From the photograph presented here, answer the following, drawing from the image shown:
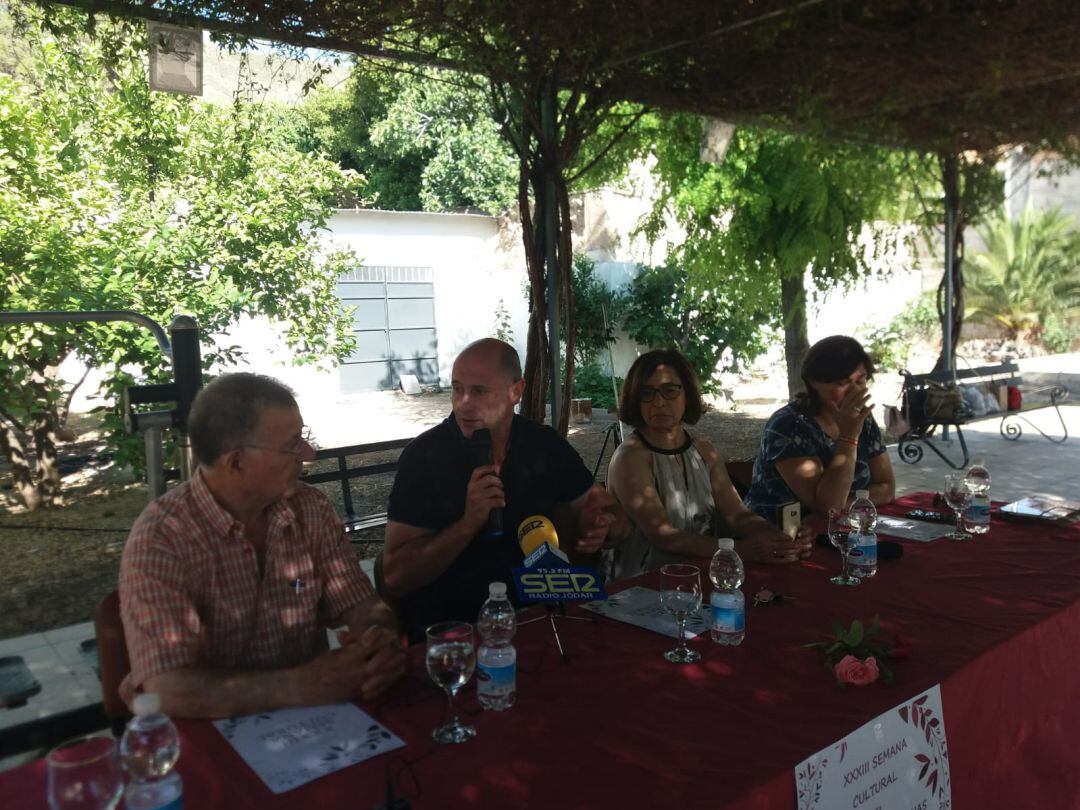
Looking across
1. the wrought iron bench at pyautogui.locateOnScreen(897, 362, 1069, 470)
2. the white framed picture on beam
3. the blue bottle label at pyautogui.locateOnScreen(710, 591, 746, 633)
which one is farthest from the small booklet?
the wrought iron bench at pyautogui.locateOnScreen(897, 362, 1069, 470)

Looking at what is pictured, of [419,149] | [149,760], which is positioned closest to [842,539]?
[149,760]

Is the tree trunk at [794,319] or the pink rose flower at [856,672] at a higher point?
the tree trunk at [794,319]

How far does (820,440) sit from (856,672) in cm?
178

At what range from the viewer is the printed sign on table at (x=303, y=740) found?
1.44m

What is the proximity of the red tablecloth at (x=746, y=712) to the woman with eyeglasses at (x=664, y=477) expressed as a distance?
18.5 inches

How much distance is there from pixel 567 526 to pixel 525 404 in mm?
1637

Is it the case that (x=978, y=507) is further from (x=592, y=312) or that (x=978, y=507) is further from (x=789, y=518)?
(x=592, y=312)

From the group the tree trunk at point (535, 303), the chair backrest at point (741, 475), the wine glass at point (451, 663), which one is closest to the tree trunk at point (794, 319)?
the tree trunk at point (535, 303)

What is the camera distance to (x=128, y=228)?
662 centimetres

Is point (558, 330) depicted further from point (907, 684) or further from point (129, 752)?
point (129, 752)

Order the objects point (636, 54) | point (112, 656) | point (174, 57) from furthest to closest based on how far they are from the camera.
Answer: point (636, 54) → point (174, 57) → point (112, 656)

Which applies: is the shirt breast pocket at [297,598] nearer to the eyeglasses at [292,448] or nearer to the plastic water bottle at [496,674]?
the eyeglasses at [292,448]

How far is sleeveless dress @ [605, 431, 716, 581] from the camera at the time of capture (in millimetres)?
3143

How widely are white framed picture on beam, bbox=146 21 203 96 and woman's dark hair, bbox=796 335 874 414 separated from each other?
293cm
